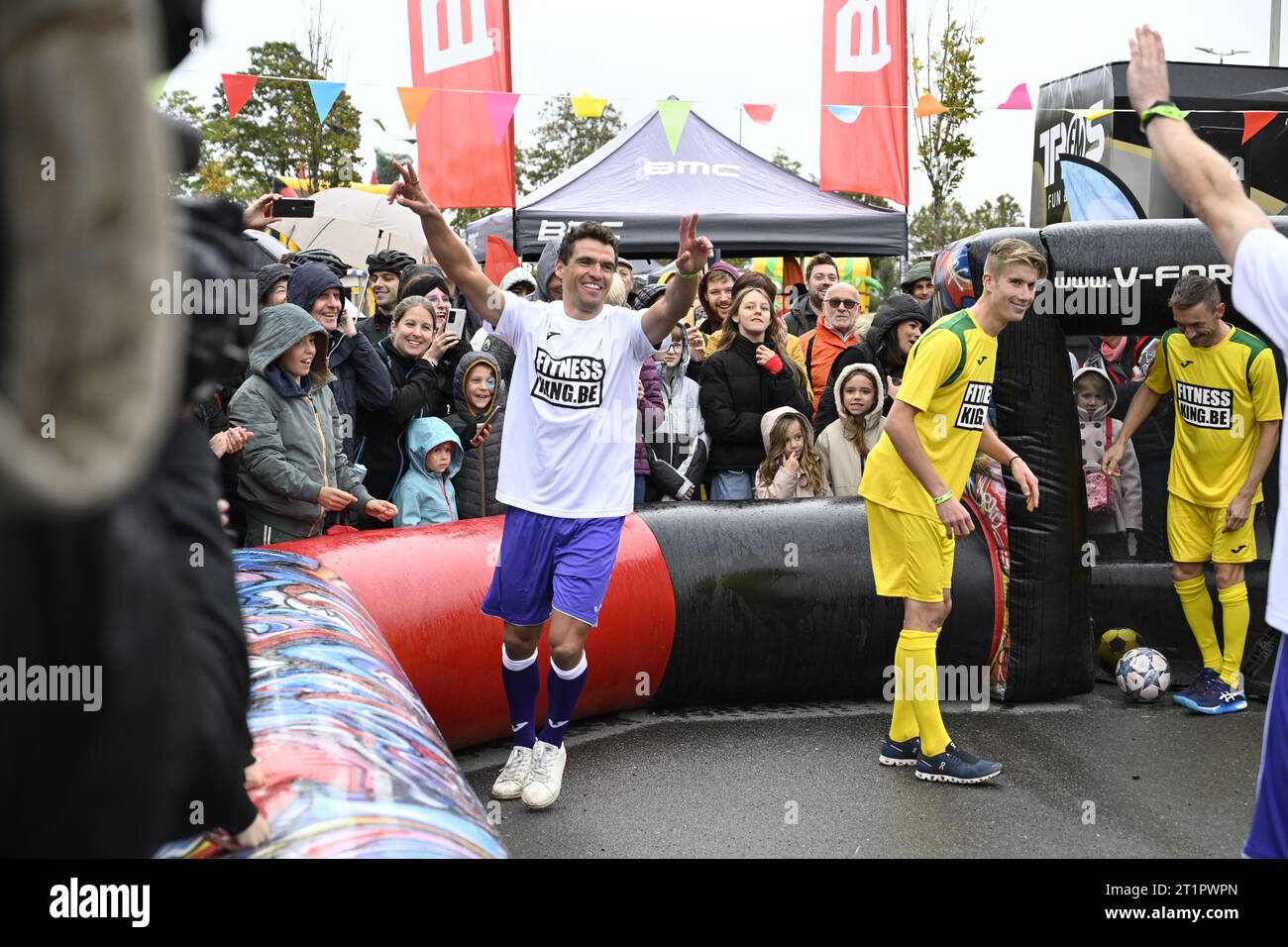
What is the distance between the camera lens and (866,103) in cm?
1220

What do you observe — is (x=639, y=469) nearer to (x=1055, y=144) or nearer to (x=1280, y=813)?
(x=1280, y=813)

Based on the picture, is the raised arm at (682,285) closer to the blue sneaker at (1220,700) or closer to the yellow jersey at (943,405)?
the yellow jersey at (943,405)

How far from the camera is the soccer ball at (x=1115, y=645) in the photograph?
22.4 ft

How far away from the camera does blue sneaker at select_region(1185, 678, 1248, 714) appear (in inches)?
247

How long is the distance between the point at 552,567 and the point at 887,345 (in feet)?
12.1

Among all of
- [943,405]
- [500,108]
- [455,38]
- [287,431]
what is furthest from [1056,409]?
[455,38]

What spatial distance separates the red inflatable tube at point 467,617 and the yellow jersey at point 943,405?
1.34 metres

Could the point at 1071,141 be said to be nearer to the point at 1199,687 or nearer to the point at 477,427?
the point at 1199,687

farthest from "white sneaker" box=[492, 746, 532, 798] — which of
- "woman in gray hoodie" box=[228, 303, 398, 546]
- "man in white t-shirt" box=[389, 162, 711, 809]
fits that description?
"woman in gray hoodie" box=[228, 303, 398, 546]

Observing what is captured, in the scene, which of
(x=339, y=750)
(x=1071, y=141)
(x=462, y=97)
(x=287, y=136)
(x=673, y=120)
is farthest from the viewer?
(x=287, y=136)

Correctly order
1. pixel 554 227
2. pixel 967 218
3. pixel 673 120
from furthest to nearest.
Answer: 1. pixel 967 218
2. pixel 673 120
3. pixel 554 227

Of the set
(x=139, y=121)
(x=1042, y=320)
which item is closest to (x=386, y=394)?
(x=1042, y=320)

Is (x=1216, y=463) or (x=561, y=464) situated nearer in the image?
(x=561, y=464)
